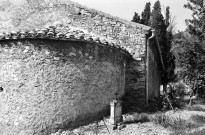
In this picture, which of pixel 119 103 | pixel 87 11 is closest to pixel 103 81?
pixel 119 103

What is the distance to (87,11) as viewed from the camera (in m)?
11.3

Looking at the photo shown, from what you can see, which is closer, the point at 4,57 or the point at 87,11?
the point at 4,57

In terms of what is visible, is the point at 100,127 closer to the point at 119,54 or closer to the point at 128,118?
the point at 128,118

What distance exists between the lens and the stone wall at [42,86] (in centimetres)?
727

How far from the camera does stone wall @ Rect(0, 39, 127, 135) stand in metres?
7.27

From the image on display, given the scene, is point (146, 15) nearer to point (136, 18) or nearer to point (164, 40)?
point (136, 18)

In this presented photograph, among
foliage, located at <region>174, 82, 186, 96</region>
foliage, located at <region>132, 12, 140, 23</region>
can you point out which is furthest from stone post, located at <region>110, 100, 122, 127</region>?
foliage, located at <region>174, 82, 186, 96</region>

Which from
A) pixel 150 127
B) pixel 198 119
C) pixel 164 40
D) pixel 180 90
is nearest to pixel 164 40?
pixel 164 40

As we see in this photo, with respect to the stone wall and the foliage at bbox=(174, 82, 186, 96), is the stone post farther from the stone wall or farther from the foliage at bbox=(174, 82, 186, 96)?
the foliage at bbox=(174, 82, 186, 96)

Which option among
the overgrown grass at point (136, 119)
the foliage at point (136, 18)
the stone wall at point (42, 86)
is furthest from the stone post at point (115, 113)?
the foliage at point (136, 18)

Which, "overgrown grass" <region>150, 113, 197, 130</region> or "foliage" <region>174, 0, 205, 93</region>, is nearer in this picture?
"overgrown grass" <region>150, 113, 197, 130</region>

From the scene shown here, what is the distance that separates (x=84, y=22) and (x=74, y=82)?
168 inches

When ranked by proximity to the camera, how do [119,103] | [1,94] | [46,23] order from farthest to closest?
[46,23] → [119,103] → [1,94]

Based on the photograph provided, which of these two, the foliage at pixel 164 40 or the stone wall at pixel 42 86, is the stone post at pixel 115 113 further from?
the foliage at pixel 164 40
